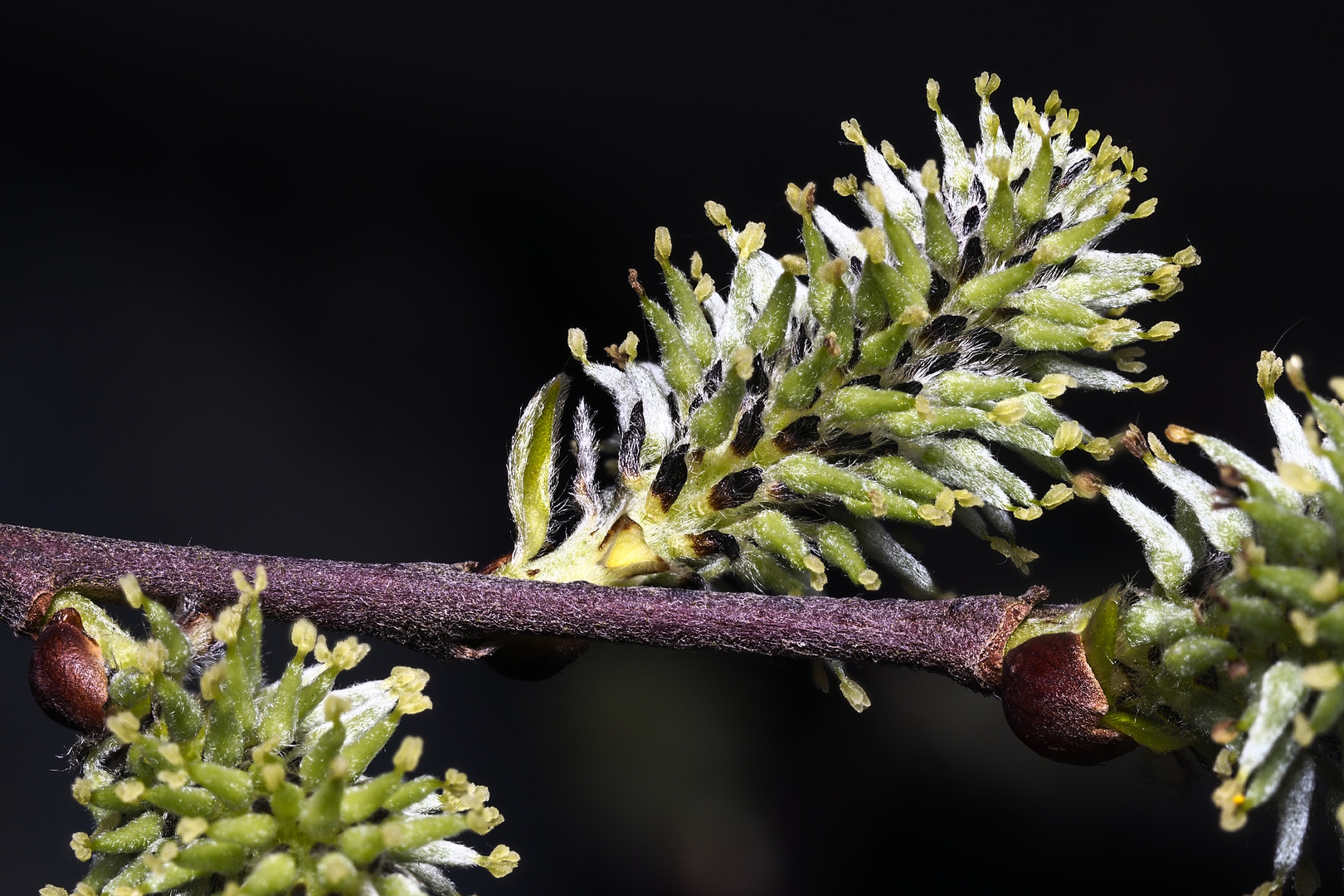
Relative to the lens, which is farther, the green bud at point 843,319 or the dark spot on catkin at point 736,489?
the dark spot on catkin at point 736,489

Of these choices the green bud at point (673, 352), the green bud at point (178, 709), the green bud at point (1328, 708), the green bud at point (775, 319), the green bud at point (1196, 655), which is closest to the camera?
the green bud at point (1328, 708)

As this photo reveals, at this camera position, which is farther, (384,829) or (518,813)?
(518,813)

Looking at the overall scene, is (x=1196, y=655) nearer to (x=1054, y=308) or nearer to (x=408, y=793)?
(x=1054, y=308)

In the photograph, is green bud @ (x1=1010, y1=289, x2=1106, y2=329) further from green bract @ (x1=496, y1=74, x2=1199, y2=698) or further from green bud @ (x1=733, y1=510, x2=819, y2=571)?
green bud @ (x1=733, y1=510, x2=819, y2=571)

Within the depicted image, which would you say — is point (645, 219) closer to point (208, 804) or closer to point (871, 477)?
point (871, 477)

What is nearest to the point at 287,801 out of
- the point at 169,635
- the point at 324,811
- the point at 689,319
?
the point at 324,811

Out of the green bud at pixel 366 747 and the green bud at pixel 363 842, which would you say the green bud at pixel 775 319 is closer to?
the green bud at pixel 366 747

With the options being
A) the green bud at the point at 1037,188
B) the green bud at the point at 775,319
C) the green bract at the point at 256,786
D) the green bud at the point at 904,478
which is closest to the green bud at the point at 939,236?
the green bud at the point at 1037,188

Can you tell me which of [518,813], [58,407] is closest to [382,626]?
[518,813]
